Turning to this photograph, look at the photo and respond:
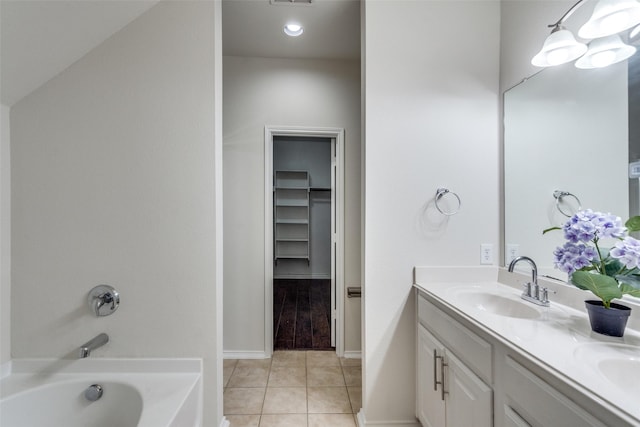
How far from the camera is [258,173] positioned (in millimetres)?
2441

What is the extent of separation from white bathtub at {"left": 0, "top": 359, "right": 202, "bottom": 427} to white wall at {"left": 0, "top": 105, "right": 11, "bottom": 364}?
6.2 inches

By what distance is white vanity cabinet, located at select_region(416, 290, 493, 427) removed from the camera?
108 centimetres

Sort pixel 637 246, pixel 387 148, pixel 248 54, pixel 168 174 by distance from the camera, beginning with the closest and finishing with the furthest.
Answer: pixel 637 246 → pixel 168 174 → pixel 387 148 → pixel 248 54

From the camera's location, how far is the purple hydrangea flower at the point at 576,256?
101cm

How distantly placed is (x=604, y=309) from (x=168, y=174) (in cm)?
203

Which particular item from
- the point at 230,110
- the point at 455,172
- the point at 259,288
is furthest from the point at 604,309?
the point at 230,110

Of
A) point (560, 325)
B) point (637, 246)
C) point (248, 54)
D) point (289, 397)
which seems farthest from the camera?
point (248, 54)

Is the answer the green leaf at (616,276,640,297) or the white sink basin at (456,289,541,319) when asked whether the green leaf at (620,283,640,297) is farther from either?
the white sink basin at (456,289,541,319)

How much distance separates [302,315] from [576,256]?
120 inches

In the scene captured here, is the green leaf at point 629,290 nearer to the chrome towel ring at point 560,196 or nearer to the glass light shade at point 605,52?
the chrome towel ring at point 560,196

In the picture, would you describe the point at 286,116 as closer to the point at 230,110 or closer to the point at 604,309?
the point at 230,110

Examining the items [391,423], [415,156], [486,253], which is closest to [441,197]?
[415,156]

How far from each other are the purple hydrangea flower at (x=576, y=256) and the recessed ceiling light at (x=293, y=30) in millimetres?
2222

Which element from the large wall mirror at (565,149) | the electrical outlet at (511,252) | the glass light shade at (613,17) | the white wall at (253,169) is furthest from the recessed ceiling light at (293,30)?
the electrical outlet at (511,252)
